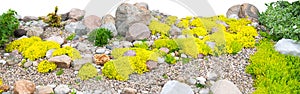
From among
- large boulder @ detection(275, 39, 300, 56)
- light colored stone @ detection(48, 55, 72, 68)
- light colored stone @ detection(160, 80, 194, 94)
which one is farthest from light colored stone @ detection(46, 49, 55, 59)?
large boulder @ detection(275, 39, 300, 56)

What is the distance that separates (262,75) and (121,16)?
8.88ft

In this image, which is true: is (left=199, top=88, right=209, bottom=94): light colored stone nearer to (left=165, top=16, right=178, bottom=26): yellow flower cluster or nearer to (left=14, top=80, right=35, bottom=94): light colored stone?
(left=14, top=80, right=35, bottom=94): light colored stone

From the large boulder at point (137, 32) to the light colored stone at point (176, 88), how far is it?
1735mm

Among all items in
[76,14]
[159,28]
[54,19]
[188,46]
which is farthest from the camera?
[76,14]

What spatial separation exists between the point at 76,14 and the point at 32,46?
185 centimetres

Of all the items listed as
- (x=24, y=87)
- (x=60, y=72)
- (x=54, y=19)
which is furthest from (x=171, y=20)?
(x=24, y=87)

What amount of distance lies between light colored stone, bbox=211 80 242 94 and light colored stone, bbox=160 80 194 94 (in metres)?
0.33

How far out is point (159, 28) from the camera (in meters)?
8.56

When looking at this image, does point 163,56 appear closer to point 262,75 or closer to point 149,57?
point 149,57

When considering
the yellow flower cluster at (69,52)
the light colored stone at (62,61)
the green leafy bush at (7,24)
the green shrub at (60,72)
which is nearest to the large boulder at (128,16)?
the yellow flower cluster at (69,52)

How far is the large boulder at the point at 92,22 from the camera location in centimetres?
873

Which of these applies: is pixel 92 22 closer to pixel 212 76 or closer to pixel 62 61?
pixel 62 61

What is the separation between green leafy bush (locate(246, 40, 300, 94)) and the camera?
22.5 feet

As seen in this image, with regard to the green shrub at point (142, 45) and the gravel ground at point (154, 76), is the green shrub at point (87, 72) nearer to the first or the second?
the gravel ground at point (154, 76)
